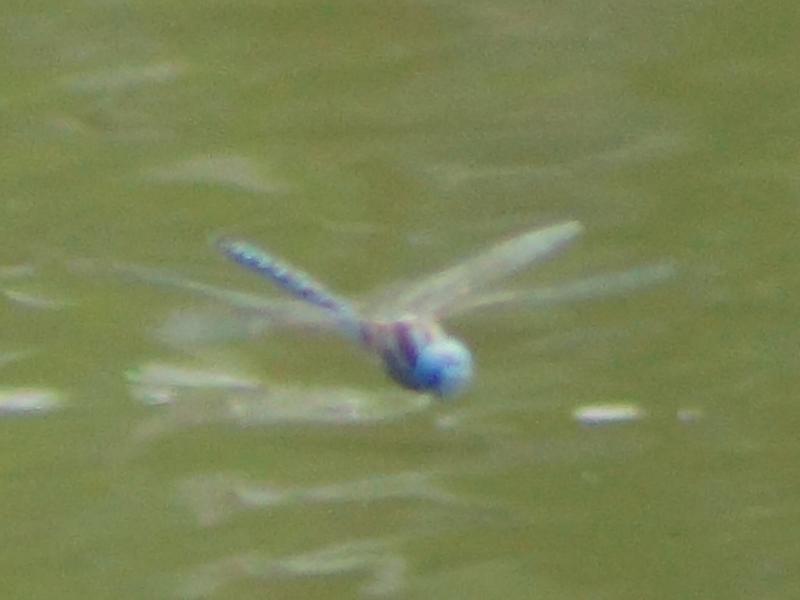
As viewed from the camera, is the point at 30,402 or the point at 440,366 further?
the point at 30,402

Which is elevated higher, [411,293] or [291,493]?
[411,293]

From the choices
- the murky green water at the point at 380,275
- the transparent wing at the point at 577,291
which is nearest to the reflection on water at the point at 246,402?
the murky green water at the point at 380,275

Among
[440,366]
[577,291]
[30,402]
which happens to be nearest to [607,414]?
[577,291]

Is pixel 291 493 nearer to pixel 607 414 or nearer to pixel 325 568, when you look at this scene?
pixel 325 568

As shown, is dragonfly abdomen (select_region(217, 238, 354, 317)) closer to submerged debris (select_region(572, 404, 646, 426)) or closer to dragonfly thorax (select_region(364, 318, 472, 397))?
dragonfly thorax (select_region(364, 318, 472, 397))

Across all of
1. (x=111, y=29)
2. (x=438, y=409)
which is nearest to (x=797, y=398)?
(x=438, y=409)

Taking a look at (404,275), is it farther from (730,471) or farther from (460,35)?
(730,471)
